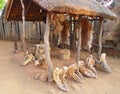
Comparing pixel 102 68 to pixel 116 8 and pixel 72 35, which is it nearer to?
pixel 72 35

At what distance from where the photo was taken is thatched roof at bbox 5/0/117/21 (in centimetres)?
618

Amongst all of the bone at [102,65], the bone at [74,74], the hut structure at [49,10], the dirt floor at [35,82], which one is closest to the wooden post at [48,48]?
the hut structure at [49,10]

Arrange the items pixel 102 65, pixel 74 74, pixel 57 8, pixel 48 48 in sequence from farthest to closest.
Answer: pixel 102 65
pixel 74 74
pixel 48 48
pixel 57 8

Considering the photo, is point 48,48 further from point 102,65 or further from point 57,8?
point 102,65

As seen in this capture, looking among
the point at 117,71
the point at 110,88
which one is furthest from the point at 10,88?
the point at 117,71

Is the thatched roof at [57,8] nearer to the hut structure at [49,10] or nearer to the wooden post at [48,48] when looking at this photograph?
the hut structure at [49,10]

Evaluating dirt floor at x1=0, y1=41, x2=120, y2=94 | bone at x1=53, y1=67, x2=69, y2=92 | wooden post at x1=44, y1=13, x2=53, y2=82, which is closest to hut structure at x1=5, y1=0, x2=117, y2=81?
wooden post at x1=44, y1=13, x2=53, y2=82

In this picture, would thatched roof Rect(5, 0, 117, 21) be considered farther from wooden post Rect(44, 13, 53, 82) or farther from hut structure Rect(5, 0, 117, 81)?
wooden post Rect(44, 13, 53, 82)

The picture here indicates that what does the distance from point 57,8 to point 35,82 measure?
7.44 ft

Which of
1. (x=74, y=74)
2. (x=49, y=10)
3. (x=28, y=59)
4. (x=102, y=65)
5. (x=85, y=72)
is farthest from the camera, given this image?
(x=102, y=65)

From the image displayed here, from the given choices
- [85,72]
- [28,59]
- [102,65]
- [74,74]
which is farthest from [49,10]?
[102,65]

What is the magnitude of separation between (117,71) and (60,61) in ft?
7.76

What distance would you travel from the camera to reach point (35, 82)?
6.76 meters

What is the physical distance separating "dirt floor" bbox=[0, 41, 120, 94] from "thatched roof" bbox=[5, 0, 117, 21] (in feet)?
5.98
